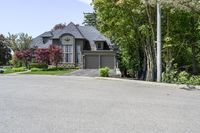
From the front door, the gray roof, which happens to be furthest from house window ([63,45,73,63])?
the gray roof

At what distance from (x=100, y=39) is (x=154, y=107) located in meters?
41.9

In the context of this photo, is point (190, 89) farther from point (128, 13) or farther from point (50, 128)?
point (50, 128)

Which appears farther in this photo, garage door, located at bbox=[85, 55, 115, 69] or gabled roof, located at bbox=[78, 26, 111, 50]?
gabled roof, located at bbox=[78, 26, 111, 50]

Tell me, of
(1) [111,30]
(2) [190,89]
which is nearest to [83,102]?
(2) [190,89]

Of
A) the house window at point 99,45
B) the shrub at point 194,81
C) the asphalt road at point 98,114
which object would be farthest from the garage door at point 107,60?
the asphalt road at point 98,114

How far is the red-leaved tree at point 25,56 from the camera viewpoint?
2101 inches

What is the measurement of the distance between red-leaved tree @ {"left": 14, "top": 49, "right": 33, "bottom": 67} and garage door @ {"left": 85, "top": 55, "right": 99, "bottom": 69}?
30.1ft

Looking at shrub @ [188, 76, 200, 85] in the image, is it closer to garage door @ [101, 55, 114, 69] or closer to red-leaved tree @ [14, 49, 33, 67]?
garage door @ [101, 55, 114, 69]

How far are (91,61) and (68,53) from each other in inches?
197

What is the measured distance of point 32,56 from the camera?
54.6m

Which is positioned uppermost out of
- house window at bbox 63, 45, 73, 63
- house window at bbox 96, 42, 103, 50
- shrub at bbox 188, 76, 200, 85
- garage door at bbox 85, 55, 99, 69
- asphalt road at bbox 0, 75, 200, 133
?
house window at bbox 96, 42, 103, 50

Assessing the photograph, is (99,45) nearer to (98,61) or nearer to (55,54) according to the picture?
(98,61)

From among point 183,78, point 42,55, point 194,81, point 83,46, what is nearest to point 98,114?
point 194,81

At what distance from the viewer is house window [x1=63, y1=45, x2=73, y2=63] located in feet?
177
